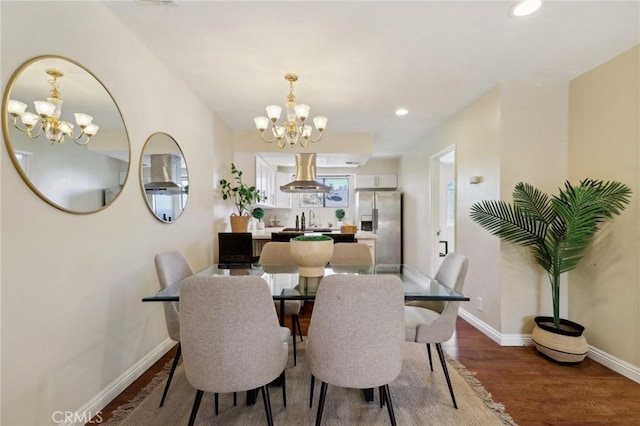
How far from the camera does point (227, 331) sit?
117cm

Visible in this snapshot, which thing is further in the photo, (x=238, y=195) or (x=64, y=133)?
(x=238, y=195)

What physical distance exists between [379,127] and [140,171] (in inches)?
123

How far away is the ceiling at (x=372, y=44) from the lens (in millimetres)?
1658

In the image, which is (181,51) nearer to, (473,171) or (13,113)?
(13,113)

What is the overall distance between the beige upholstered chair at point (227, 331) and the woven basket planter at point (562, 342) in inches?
93.7

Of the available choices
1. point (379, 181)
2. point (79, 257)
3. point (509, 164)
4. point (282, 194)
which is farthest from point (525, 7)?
point (282, 194)

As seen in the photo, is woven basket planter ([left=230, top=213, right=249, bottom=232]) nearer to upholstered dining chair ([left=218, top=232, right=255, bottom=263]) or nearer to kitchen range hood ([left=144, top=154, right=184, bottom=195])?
upholstered dining chair ([left=218, top=232, right=255, bottom=263])

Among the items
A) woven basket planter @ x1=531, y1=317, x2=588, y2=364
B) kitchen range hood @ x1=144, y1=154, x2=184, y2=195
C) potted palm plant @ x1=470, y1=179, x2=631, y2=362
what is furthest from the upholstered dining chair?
woven basket planter @ x1=531, y1=317, x2=588, y2=364

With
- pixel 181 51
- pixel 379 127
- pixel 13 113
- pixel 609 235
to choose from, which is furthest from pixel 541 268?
pixel 13 113

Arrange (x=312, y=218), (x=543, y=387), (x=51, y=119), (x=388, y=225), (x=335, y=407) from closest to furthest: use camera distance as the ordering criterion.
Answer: (x=51, y=119) → (x=335, y=407) → (x=543, y=387) → (x=388, y=225) → (x=312, y=218)

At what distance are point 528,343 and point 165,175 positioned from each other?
12.0 ft

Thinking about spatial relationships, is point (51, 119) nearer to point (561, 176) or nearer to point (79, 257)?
point (79, 257)

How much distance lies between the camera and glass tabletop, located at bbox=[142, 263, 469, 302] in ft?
4.78

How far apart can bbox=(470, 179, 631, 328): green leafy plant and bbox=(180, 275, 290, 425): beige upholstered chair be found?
7.31ft
